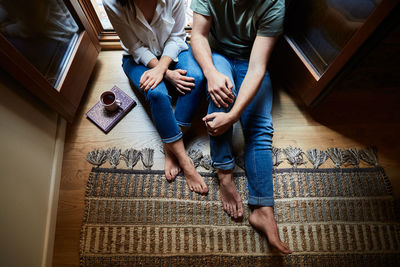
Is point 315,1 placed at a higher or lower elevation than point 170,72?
higher

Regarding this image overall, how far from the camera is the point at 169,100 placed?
94cm

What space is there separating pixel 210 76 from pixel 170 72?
0.65ft

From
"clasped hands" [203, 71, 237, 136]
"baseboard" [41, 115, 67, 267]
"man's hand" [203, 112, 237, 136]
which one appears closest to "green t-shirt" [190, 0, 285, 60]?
"clasped hands" [203, 71, 237, 136]

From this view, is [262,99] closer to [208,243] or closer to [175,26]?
[175,26]

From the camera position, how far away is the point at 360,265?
0.91 metres

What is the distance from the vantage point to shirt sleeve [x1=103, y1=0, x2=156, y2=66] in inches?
33.4

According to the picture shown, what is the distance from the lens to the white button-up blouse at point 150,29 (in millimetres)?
868

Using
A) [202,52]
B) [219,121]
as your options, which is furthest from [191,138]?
[202,52]

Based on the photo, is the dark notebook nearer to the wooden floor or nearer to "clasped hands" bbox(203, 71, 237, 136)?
the wooden floor

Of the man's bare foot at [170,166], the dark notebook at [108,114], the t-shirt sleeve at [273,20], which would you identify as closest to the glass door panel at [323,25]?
the t-shirt sleeve at [273,20]

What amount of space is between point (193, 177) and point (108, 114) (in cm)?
57

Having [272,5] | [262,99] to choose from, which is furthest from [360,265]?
[272,5]

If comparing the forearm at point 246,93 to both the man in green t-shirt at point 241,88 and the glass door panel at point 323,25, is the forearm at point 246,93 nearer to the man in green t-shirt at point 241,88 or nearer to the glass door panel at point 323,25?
the man in green t-shirt at point 241,88

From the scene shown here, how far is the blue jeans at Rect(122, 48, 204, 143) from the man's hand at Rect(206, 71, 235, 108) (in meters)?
0.10
